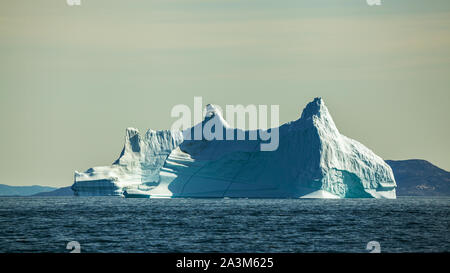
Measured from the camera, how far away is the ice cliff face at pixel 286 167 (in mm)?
56656

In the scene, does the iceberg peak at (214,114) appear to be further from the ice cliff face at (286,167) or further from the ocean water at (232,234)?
the ocean water at (232,234)

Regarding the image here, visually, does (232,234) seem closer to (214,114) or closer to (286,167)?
(286,167)

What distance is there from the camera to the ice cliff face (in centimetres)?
5666

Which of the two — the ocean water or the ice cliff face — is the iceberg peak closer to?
the ice cliff face

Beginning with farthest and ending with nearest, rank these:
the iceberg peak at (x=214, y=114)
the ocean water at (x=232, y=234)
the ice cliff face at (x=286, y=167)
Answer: the iceberg peak at (x=214, y=114) → the ice cliff face at (x=286, y=167) → the ocean water at (x=232, y=234)

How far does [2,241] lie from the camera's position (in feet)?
79.6

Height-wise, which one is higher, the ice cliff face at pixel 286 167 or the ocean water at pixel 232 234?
the ice cliff face at pixel 286 167

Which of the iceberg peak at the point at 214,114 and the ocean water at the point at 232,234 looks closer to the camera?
the ocean water at the point at 232,234

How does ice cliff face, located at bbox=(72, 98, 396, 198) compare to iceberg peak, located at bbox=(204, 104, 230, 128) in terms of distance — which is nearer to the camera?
ice cliff face, located at bbox=(72, 98, 396, 198)

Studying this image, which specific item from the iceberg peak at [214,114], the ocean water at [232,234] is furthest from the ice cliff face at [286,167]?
the ocean water at [232,234]

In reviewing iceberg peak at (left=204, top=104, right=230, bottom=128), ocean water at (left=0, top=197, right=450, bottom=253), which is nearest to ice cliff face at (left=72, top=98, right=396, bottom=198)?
iceberg peak at (left=204, top=104, right=230, bottom=128)

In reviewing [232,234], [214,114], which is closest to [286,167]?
[214,114]
